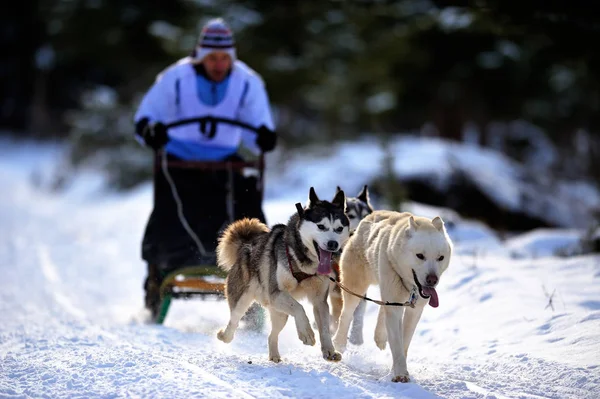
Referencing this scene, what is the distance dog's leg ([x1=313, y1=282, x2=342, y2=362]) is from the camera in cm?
540

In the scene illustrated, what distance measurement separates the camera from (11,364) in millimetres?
5551

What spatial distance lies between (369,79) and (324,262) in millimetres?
17963

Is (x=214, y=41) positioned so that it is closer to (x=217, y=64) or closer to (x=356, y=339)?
(x=217, y=64)

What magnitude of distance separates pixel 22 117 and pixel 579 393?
149ft

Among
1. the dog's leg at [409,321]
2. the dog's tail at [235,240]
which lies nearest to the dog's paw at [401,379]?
the dog's leg at [409,321]

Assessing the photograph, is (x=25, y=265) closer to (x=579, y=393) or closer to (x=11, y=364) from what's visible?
(x=11, y=364)

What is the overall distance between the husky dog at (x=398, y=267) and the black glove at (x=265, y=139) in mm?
1921

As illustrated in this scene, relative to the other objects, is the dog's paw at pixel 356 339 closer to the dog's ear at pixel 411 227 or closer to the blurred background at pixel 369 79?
the dog's ear at pixel 411 227

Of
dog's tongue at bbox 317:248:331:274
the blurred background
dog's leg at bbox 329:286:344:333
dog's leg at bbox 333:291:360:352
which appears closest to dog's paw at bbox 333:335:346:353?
dog's leg at bbox 333:291:360:352

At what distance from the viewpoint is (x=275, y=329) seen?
577cm

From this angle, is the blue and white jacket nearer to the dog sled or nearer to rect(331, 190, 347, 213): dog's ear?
the dog sled

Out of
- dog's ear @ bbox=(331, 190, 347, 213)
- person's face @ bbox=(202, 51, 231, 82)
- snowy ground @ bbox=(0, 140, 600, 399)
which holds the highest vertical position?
person's face @ bbox=(202, 51, 231, 82)

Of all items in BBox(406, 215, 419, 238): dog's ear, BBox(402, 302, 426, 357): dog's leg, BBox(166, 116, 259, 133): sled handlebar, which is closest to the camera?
BBox(406, 215, 419, 238): dog's ear

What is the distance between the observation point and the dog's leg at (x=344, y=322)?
595cm
